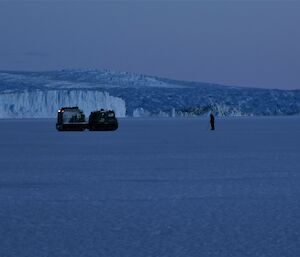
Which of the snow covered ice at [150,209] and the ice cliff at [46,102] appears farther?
the ice cliff at [46,102]

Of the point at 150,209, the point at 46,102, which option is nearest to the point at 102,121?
the point at 150,209

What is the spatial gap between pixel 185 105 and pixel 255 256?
111m

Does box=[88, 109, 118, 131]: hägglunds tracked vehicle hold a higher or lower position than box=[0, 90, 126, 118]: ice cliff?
lower

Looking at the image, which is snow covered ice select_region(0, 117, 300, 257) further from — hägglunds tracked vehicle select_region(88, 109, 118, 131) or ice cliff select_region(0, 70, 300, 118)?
ice cliff select_region(0, 70, 300, 118)

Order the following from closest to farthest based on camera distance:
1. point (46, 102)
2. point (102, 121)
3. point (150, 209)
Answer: point (150, 209) < point (102, 121) < point (46, 102)

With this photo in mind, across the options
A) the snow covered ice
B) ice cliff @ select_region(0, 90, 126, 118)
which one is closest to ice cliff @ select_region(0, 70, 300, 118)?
ice cliff @ select_region(0, 90, 126, 118)

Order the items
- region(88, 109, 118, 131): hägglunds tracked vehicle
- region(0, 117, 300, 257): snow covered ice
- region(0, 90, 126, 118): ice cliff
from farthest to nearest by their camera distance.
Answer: region(0, 90, 126, 118): ice cliff
region(88, 109, 118, 131): hägglunds tracked vehicle
region(0, 117, 300, 257): snow covered ice

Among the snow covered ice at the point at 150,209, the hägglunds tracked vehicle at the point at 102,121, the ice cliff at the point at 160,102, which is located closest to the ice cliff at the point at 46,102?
the ice cliff at the point at 160,102

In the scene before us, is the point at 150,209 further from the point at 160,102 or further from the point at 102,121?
the point at 160,102

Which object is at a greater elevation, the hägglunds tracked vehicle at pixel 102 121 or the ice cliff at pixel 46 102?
the ice cliff at pixel 46 102

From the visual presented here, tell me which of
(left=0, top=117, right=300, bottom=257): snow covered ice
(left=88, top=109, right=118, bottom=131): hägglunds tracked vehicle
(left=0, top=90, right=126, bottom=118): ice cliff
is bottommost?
(left=0, top=117, right=300, bottom=257): snow covered ice

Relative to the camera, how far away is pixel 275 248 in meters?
7.04

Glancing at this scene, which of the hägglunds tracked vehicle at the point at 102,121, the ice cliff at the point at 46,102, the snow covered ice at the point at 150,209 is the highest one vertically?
the ice cliff at the point at 46,102

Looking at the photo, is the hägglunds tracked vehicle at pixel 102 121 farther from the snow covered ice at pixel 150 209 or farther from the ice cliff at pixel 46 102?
the ice cliff at pixel 46 102
